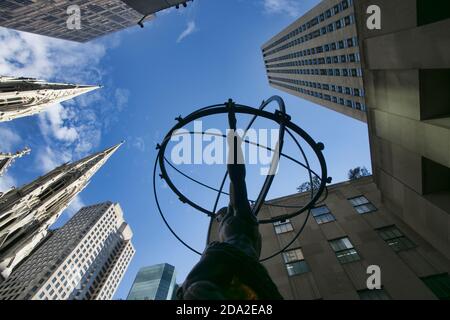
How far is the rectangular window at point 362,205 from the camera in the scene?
18928 millimetres

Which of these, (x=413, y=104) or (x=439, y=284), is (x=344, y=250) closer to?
(x=439, y=284)

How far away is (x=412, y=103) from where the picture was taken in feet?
40.7

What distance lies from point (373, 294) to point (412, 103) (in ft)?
29.1

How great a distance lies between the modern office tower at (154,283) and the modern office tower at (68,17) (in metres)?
121

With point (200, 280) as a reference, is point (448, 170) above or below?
below

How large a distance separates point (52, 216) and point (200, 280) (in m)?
51.6

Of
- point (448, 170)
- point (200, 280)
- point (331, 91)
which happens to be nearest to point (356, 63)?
point (331, 91)

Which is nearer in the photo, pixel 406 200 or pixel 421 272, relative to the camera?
pixel 421 272

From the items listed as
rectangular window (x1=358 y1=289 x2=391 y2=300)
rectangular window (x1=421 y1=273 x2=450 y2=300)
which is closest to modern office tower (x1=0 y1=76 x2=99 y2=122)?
rectangular window (x1=358 y1=289 x2=391 y2=300)

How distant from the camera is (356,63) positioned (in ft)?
140

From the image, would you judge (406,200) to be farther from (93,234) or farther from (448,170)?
(93,234)

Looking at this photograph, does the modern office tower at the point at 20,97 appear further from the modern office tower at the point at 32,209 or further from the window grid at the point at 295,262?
the window grid at the point at 295,262

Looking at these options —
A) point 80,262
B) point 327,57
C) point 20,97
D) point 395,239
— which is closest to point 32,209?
point 20,97

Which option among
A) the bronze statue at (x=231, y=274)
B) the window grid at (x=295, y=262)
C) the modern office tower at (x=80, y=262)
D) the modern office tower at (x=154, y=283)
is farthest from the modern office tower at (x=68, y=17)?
the modern office tower at (x=154, y=283)
